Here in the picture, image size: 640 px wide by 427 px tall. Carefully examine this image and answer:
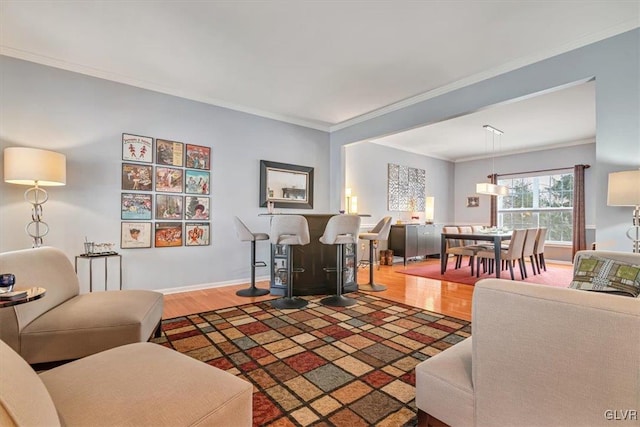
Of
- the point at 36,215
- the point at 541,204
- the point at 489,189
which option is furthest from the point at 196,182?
the point at 541,204

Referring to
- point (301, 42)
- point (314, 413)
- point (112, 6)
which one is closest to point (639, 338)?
point (314, 413)

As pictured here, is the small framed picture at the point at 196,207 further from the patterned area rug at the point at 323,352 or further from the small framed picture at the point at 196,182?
the patterned area rug at the point at 323,352

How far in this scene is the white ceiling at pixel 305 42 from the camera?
94.8 inches

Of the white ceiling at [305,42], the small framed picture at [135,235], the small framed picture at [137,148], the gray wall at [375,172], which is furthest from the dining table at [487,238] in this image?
the small framed picture at [137,148]

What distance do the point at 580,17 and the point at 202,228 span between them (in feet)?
14.6

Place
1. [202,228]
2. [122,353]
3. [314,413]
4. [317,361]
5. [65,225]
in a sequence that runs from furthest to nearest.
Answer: [202,228] → [65,225] → [317,361] → [314,413] → [122,353]

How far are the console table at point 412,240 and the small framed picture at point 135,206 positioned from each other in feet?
15.5

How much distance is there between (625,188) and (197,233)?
4.36 metres

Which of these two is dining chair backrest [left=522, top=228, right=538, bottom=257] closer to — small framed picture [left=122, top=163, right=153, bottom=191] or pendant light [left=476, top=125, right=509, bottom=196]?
pendant light [left=476, top=125, right=509, bottom=196]

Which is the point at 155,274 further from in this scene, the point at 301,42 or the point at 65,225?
the point at 301,42

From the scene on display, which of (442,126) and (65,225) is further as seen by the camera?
(442,126)

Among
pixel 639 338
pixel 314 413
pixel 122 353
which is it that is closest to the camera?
pixel 639 338

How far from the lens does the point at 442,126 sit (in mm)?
5496

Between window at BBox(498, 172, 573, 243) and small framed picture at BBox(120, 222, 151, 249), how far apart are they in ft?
25.7
